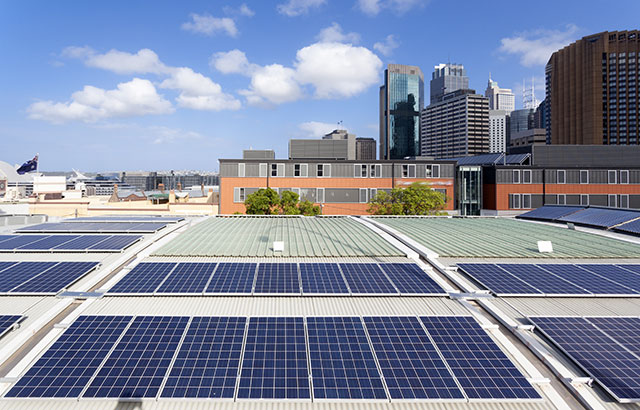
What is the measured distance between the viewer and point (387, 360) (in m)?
10.5

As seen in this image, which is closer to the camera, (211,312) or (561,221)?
(211,312)

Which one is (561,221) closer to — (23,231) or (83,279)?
(83,279)

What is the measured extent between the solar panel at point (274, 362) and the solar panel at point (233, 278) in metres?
2.92

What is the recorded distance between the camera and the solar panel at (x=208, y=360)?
9.37 m

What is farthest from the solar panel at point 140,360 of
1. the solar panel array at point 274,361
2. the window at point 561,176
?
the window at point 561,176

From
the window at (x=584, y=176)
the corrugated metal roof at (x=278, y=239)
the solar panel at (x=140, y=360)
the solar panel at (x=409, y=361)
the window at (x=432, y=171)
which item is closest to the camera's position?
the solar panel at (x=140, y=360)

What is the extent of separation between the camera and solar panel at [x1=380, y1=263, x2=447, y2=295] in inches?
602

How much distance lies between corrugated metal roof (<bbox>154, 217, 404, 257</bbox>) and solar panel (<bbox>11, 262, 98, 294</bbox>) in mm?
3665

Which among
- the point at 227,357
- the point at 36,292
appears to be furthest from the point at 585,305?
the point at 36,292

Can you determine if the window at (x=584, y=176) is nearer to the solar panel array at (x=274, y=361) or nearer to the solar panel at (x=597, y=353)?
the solar panel at (x=597, y=353)

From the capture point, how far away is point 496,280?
16.3 metres

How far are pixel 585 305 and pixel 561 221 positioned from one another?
20658mm

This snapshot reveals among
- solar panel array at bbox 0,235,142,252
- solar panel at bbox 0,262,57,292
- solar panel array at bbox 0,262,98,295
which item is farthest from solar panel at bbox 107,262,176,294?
solar panel at bbox 0,262,57,292

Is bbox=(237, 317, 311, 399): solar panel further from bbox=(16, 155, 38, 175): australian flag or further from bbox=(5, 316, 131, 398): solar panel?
bbox=(16, 155, 38, 175): australian flag
